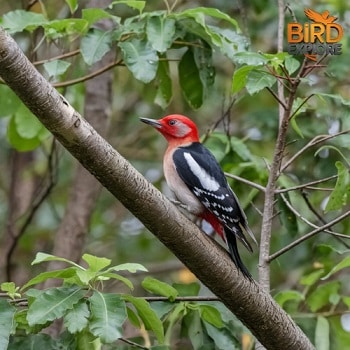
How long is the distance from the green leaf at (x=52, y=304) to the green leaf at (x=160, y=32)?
4.05 feet

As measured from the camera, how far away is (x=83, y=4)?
6.27 m

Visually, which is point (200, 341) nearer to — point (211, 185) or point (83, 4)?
point (211, 185)

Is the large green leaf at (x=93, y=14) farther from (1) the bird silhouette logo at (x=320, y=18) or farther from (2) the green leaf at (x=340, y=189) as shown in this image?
(2) the green leaf at (x=340, y=189)

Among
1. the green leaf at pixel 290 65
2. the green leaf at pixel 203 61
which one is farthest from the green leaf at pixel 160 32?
the green leaf at pixel 290 65

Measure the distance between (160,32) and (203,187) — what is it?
0.71m

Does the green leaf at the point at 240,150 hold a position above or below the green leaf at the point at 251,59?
below

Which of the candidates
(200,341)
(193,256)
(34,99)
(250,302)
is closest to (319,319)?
(200,341)

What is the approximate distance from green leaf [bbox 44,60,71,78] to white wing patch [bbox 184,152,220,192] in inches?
28.5

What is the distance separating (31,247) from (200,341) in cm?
316

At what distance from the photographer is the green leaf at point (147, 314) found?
313 centimetres

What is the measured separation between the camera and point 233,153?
4.60m

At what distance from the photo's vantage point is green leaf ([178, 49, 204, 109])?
14.2ft

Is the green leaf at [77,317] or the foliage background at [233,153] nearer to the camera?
the green leaf at [77,317]

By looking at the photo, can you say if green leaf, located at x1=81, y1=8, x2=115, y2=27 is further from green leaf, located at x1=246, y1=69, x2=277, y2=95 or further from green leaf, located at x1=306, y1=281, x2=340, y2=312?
green leaf, located at x1=306, y1=281, x2=340, y2=312
